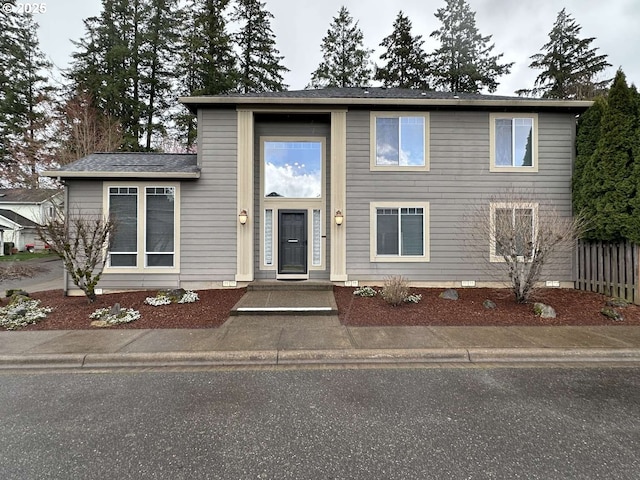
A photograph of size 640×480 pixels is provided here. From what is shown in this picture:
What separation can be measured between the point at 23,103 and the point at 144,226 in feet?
61.2

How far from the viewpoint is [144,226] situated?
802cm

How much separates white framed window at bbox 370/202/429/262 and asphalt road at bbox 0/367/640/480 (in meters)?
4.84

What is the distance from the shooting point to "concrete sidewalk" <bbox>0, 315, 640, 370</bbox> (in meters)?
3.97

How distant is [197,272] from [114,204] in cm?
284

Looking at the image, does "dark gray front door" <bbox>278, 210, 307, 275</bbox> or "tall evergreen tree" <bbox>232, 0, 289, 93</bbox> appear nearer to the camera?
"dark gray front door" <bbox>278, 210, 307, 275</bbox>

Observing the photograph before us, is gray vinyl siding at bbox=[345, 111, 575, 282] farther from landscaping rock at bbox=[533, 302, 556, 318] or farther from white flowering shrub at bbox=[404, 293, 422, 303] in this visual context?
landscaping rock at bbox=[533, 302, 556, 318]

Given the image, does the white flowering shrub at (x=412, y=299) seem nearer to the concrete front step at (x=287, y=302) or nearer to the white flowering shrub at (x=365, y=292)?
the white flowering shrub at (x=365, y=292)

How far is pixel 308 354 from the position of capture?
13.3 ft

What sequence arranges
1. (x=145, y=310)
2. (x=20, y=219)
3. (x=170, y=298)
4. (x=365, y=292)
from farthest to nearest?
A: (x=20, y=219), (x=365, y=292), (x=170, y=298), (x=145, y=310)

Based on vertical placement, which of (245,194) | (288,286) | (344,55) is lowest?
(288,286)

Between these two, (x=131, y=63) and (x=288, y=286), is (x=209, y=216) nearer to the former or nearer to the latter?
(x=288, y=286)

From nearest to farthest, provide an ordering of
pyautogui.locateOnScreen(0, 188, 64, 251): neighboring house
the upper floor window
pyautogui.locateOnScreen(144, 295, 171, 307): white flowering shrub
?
pyautogui.locateOnScreen(144, 295, 171, 307): white flowering shrub < the upper floor window < pyautogui.locateOnScreen(0, 188, 64, 251): neighboring house

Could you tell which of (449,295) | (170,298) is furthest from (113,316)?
(449,295)

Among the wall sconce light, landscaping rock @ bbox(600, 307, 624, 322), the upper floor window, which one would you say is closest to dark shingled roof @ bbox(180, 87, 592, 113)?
the upper floor window
